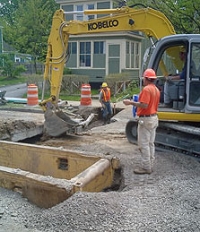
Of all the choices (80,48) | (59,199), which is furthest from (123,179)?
(80,48)

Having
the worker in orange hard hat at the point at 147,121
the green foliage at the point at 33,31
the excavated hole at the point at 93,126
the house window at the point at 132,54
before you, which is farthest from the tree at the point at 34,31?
the worker in orange hard hat at the point at 147,121

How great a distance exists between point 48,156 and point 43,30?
27.3 m

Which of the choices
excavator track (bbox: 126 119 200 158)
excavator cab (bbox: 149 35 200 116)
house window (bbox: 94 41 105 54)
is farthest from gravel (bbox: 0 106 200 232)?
house window (bbox: 94 41 105 54)

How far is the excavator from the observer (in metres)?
7.32

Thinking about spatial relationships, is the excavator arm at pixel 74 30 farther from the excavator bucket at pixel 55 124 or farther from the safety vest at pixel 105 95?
the safety vest at pixel 105 95

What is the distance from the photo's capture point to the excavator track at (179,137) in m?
7.36

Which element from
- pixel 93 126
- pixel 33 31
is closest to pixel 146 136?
pixel 93 126

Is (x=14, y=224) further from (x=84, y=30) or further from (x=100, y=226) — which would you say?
(x=84, y=30)

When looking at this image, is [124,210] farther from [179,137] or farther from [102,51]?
[102,51]

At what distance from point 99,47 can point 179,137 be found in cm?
1793

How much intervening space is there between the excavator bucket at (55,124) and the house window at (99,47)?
15088mm

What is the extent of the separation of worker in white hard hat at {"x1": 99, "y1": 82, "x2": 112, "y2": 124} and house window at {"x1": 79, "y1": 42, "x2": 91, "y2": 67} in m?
11.0

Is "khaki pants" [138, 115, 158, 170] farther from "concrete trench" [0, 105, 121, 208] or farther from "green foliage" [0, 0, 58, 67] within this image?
"green foliage" [0, 0, 58, 67]

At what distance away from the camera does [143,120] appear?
6418 mm
